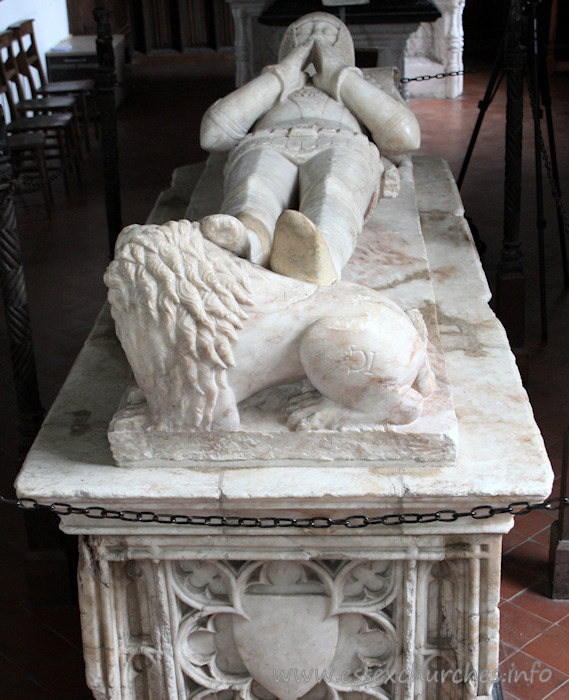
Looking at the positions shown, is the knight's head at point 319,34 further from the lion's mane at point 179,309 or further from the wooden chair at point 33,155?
the wooden chair at point 33,155

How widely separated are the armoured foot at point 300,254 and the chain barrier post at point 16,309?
0.90 meters

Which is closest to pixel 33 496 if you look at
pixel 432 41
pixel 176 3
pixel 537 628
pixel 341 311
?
pixel 341 311

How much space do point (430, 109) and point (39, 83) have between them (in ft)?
12.6

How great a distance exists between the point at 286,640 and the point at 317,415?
2.28 ft

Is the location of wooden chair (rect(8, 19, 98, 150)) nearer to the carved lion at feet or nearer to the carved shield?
the carved lion at feet

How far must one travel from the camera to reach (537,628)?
3303 mm

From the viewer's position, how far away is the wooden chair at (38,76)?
8531 mm

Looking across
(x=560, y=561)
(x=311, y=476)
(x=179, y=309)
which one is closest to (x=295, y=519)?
(x=311, y=476)

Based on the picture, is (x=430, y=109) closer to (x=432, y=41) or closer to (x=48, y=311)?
(x=432, y=41)

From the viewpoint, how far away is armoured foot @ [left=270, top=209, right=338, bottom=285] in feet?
8.93

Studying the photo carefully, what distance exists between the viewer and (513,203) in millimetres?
4758

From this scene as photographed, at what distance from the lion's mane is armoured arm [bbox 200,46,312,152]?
5.33ft

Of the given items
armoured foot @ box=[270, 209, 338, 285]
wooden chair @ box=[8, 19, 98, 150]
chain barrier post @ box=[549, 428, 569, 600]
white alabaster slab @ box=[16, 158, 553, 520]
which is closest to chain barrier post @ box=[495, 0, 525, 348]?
chain barrier post @ box=[549, 428, 569, 600]

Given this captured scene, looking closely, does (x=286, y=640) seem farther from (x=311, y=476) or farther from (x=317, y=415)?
(x=317, y=415)
